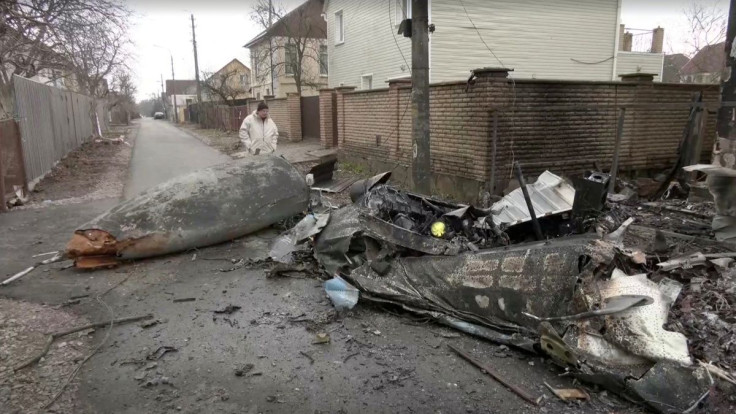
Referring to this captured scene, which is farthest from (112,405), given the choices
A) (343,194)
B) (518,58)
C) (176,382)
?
(518,58)

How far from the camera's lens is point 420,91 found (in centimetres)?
704

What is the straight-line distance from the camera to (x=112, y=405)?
2945 mm

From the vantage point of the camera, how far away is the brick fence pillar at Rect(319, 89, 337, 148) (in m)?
15.9

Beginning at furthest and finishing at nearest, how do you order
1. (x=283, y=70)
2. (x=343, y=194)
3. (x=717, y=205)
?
(x=283, y=70) < (x=343, y=194) < (x=717, y=205)

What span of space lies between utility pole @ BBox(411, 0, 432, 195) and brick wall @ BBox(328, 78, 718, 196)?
4.22 feet

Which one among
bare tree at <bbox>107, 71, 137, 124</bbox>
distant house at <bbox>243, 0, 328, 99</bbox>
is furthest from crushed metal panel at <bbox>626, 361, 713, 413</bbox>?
bare tree at <bbox>107, 71, 137, 124</bbox>

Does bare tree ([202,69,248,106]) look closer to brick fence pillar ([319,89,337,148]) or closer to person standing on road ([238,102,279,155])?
brick fence pillar ([319,89,337,148])

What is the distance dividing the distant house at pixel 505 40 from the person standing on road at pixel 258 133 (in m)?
7.89

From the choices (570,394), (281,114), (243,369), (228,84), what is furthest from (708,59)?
(228,84)

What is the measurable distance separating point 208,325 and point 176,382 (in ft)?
2.89

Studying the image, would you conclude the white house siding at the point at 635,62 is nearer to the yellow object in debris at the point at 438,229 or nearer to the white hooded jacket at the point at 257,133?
the white hooded jacket at the point at 257,133

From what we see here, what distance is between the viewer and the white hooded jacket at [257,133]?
27.5 ft

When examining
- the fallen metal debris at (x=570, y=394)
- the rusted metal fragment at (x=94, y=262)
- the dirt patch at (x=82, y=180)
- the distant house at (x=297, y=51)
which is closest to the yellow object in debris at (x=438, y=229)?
the fallen metal debris at (x=570, y=394)

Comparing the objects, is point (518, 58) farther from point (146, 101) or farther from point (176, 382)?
point (146, 101)
